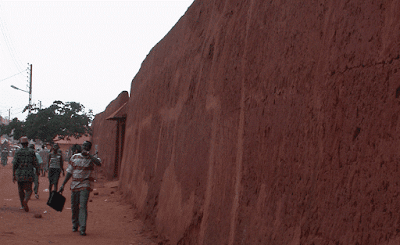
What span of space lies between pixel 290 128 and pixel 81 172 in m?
4.72

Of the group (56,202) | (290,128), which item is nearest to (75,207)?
(56,202)

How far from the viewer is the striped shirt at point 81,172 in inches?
270

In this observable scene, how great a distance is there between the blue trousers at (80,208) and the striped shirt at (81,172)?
105 millimetres

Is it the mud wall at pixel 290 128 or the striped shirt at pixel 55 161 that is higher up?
the mud wall at pixel 290 128

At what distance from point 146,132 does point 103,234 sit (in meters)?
Answer: 3.28

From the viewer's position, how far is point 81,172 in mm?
6906

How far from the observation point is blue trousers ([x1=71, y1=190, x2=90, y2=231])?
670cm

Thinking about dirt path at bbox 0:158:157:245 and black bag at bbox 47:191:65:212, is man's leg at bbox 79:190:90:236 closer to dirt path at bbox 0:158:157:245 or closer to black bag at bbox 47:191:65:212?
dirt path at bbox 0:158:157:245

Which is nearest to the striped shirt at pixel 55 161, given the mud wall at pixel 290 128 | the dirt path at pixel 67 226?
the dirt path at pixel 67 226

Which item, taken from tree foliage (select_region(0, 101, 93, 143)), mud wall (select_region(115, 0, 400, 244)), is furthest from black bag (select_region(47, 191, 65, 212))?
tree foliage (select_region(0, 101, 93, 143))

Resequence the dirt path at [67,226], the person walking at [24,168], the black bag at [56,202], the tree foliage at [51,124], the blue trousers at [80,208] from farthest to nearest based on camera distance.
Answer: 1. the tree foliage at [51,124]
2. the person walking at [24,168]
3. the blue trousers at [80,208]
4. the black bag at [56,202]
5. the dirt path at [67,226]

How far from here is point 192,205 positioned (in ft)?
17.0

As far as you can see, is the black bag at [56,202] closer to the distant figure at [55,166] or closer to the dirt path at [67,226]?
the dirt path at [67,226]

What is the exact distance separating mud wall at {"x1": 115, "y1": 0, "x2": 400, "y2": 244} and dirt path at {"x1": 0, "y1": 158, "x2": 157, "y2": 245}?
0.99m
